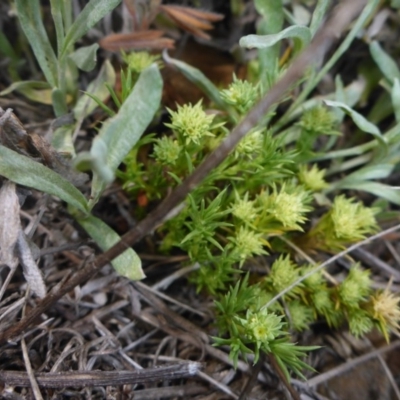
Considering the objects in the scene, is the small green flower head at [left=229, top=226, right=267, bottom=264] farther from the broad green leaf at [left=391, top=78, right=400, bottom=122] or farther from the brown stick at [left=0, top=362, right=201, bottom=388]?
the broad green leaf at [left=391, top=78, right=400, bottom=122]

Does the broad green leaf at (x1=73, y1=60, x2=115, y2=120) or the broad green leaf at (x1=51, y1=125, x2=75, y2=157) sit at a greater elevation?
the broad green leaf at (x1=73, y1=60, x2=115, y2=120)

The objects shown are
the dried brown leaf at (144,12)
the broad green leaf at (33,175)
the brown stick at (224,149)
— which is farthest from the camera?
the dried brown leaf at (144,12)

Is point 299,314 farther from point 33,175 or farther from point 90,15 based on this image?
point 90,15

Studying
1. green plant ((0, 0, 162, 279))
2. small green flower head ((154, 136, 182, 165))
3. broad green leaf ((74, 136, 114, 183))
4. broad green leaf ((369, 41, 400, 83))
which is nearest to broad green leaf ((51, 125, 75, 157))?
green plant ((0, 0, 162, 279))

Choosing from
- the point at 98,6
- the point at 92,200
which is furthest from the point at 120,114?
the point at 98,6

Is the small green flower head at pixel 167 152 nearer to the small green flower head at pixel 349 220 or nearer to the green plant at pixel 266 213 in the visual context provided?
the green plant at pixel 266 213

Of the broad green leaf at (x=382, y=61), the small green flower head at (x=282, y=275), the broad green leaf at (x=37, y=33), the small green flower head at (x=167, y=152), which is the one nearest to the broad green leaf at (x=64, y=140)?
the broad green leaf at (x=37, y=33)
